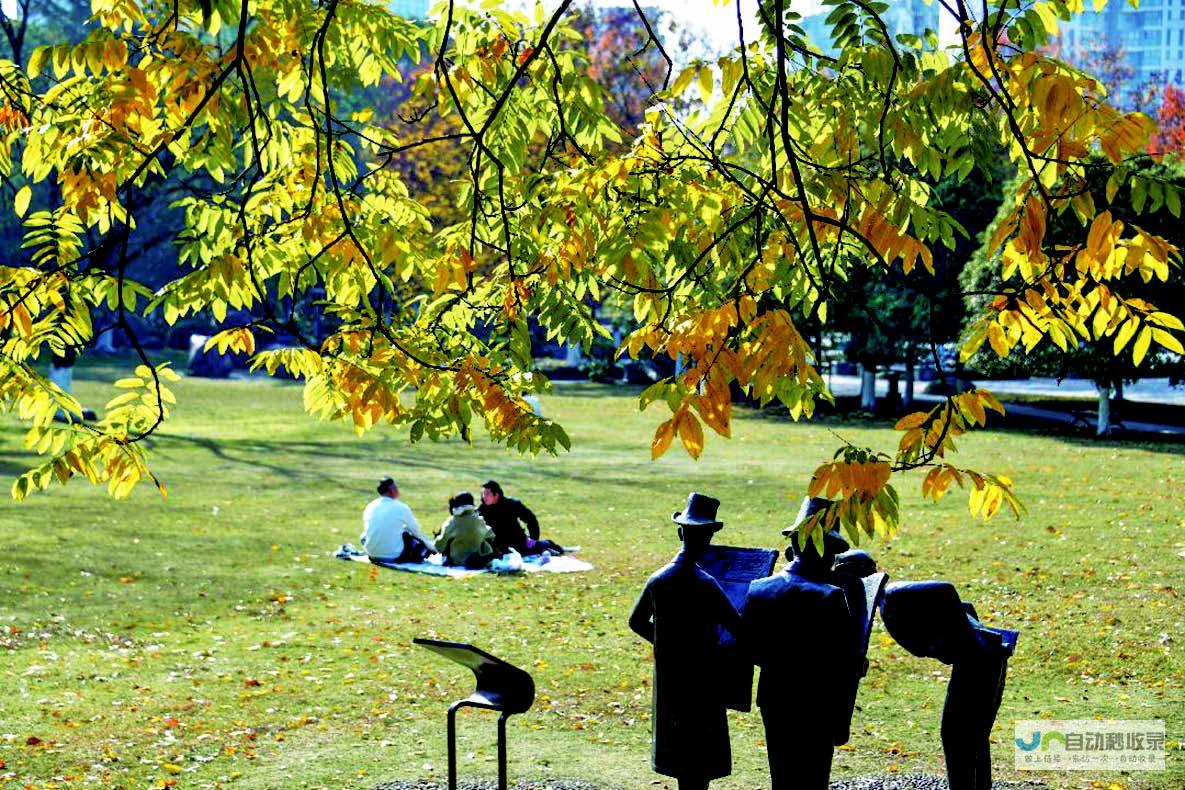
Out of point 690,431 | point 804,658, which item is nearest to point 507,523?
point 804,658

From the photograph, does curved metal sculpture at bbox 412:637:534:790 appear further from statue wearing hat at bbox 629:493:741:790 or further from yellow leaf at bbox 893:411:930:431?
yellow leaf at bbox 893:411:930:431

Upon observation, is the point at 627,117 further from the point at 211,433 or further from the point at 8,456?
the point at 8,456

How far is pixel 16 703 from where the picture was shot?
36.6 ft

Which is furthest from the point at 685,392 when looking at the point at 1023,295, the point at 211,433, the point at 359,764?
the point at 211,433

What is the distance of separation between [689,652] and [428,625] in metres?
6.52

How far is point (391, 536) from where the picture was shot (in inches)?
675

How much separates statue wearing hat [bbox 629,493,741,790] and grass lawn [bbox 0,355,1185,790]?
22.6 inches

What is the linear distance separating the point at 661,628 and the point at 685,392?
216 cm

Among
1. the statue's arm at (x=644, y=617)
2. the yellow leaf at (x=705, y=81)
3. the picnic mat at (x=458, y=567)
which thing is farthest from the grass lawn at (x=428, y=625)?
the yellow leaf at (x=705, y=81)

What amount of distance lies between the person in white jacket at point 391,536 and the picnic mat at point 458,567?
10 centimetres

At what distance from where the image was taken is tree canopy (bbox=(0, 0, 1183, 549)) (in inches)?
280

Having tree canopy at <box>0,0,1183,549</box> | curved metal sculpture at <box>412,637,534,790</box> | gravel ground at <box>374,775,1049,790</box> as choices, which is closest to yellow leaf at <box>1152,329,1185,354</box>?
tree canopy at <box>0,0,1183,549</box>

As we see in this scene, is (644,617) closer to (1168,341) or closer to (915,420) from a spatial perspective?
(915,420)

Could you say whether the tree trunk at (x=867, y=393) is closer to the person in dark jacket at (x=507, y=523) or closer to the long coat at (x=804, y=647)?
the person in dark jacket at (x=507, y=523)
